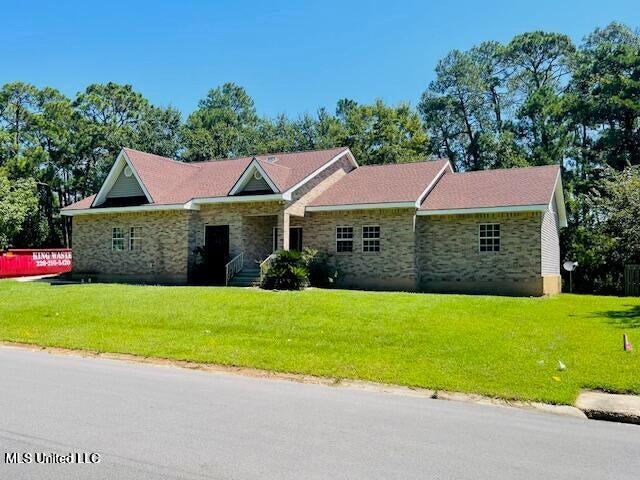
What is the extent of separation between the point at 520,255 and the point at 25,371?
17.8m

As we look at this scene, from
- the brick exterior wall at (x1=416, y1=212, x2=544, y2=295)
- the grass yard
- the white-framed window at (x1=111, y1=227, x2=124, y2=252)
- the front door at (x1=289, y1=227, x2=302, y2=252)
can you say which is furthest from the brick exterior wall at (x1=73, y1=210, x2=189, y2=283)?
the brick exterior wall at (x1=416, y1=212, x2=544, y2=295)

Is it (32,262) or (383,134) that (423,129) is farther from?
(32,262)

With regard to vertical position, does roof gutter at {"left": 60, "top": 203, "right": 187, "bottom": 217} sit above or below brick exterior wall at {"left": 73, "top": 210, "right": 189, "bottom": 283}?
above

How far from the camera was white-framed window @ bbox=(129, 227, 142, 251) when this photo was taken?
1088 inches

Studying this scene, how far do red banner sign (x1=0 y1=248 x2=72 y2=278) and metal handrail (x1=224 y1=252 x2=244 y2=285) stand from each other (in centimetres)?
1565

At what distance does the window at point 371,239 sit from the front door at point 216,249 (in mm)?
6189

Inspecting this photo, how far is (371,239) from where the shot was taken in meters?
24.2

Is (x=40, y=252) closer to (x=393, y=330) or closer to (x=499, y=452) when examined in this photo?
(x=393, y=330)

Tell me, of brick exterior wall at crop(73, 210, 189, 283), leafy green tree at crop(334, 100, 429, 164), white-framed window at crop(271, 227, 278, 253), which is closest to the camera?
brick exterior wall at crop(73, 210, 189, 283)

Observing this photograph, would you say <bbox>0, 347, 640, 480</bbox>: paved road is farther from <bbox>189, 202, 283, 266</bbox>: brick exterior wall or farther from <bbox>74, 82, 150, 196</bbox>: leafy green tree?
<bbox>74, 82, 150, 196</bbox>: leafy green tree

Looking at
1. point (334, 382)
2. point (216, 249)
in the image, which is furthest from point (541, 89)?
point (334, 382)

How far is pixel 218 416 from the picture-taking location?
7031mm

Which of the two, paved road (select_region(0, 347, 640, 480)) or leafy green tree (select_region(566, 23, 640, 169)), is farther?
leafy green tree (select_region(566, 23, 640, 169))

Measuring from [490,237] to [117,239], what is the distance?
17730 millimetres
